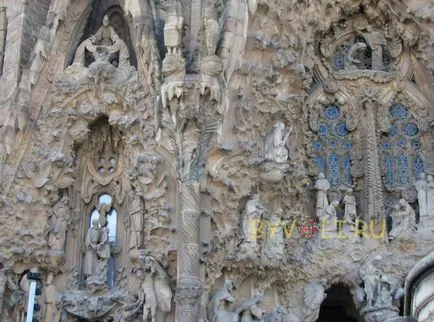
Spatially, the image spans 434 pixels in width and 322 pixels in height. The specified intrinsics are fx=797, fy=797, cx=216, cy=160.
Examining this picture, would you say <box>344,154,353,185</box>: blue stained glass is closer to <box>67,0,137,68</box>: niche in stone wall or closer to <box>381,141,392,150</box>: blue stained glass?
<box>381,141,392,150</box>: blue stained glass

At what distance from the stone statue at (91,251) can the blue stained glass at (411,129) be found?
18.7ft

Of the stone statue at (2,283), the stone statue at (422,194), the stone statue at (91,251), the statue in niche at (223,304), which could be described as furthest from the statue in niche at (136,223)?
the stone statue at (422,194)

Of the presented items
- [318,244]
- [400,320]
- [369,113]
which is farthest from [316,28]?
[400,320]

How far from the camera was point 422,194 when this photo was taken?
13.2m

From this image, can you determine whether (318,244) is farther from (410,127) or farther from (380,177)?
(410,127)

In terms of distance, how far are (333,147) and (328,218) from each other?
1.59 metres

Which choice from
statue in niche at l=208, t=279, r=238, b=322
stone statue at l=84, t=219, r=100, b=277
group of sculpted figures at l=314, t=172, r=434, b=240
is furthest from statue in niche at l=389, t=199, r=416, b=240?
stone statue at l=84, t=219, r=100, b=277

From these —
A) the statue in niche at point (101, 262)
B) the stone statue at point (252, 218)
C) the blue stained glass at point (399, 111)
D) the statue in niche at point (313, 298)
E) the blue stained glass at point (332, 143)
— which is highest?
the blue stained glass at point (399, 111)

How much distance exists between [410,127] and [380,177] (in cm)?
119

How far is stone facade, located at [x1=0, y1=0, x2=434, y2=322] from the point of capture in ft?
38.4

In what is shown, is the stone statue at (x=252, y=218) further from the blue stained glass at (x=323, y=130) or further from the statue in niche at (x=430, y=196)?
the statue in niche at (x=430, y=196)

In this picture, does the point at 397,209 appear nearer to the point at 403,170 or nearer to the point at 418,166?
the point at 403,170

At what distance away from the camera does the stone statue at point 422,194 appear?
13.0m

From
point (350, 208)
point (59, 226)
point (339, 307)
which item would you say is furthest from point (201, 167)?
point (339, 307)
